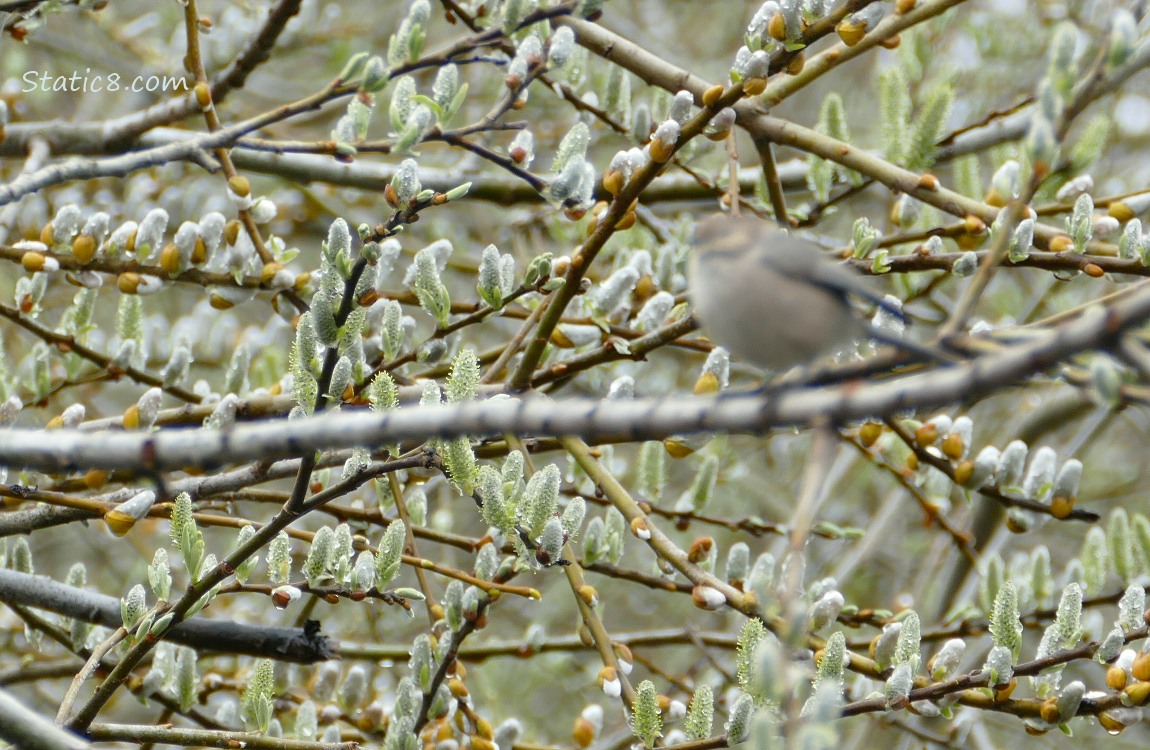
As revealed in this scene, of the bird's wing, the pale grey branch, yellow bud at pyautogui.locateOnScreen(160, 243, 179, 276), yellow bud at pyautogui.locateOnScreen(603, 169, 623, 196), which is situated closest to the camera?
the pale grey branch

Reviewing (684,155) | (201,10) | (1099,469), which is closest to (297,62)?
(201,10)

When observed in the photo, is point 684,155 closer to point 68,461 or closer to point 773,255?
point 773,255

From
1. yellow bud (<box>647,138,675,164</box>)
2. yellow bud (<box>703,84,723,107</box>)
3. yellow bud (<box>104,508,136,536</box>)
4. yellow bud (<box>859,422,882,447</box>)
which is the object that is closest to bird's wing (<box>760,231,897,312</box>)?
yellow bud (<box>647,138,675,164</box>)

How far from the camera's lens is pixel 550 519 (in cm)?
171

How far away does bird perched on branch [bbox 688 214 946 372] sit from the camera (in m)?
1.30

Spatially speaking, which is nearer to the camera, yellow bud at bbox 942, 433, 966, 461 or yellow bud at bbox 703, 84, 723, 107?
yellow bud at bbox 703, 84, 723, 107

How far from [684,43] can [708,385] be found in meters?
5.59

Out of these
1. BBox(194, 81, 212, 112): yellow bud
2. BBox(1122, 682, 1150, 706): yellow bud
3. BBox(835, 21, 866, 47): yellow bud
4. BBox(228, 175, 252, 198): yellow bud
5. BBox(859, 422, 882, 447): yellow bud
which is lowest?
BBox(1122, 682, 1150, 706): yellow bud

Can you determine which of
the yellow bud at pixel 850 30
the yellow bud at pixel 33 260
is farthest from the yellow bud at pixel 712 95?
the yellow bud at pixel 33 260

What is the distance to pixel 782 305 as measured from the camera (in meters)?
1.32

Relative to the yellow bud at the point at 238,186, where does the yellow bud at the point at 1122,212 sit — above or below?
below

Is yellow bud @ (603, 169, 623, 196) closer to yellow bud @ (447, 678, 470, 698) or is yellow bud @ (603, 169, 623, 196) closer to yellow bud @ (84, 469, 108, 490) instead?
yellow bud @ (447, 678, 470, 698)

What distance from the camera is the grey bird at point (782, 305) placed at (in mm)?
1297

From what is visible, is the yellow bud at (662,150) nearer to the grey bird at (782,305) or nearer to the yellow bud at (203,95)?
the grey bird at (782,305)
